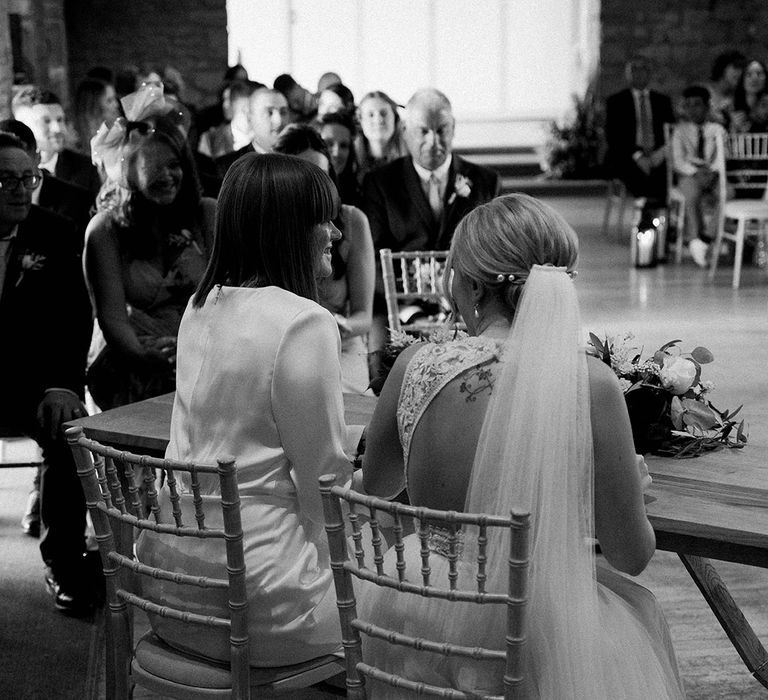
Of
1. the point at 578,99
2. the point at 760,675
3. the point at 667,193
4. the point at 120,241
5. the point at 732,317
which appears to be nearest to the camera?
the point at 760,675

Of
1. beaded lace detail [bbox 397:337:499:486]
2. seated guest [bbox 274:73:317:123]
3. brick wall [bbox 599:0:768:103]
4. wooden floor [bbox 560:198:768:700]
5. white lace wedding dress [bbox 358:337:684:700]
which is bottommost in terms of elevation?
wooden floor [bbox 560:198:768:700]

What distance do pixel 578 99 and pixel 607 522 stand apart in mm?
13189

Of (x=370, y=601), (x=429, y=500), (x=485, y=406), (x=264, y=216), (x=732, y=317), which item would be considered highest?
(x=264, y=216)

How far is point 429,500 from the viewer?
1924 millimetres

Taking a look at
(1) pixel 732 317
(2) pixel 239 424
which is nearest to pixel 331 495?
(2) pixel 239 424

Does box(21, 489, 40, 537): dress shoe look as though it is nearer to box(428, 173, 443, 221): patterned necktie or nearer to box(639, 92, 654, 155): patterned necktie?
box(428, 173, 443, 221): patterned necktie

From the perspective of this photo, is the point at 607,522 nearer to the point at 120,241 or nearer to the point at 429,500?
the point at 429,500

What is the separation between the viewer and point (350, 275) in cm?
411

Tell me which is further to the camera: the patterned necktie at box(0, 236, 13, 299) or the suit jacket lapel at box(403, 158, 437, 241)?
the suit jacket lapel at box(403, 158, 437, 241)

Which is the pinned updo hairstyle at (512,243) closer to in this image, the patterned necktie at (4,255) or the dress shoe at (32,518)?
the patterned necktie at (4,255)

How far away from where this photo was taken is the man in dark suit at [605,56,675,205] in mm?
10000

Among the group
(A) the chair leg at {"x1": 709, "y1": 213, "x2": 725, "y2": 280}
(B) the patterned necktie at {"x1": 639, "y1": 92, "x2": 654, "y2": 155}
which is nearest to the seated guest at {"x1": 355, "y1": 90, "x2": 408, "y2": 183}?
(A) the chair leg at {"x1": 709, "y1": 213, "x2": 725, "y2": 280}

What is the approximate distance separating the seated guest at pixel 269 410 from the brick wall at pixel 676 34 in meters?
12.7

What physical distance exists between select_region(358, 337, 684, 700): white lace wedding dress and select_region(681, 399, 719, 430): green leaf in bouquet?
0.56 meters
